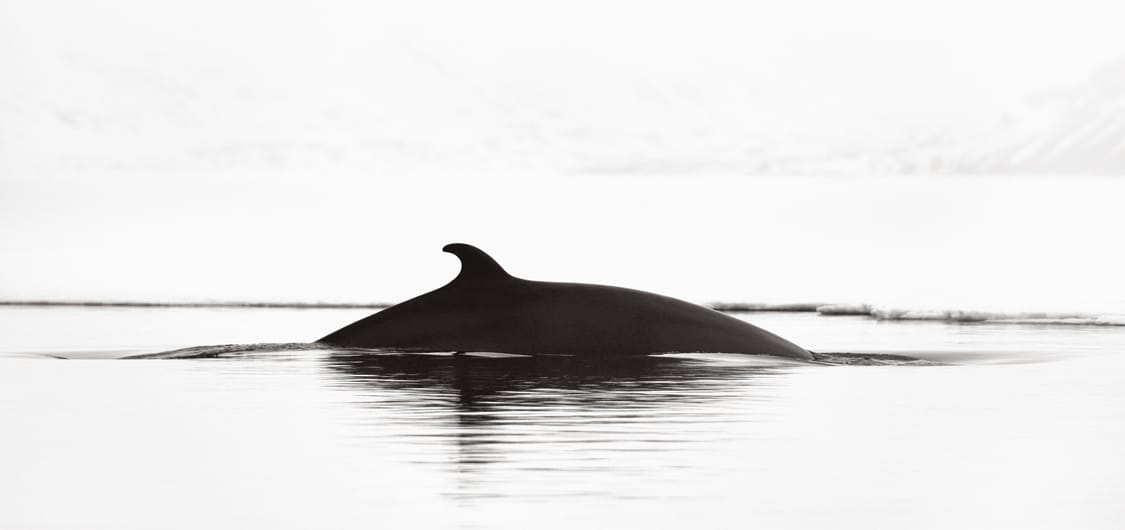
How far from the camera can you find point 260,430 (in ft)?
42.9

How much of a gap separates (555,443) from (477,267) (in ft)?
25.9

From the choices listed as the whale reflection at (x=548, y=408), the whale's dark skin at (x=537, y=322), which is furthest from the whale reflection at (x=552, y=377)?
the whale's dark skin at (x=537, y=322)

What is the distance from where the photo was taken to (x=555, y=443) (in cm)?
1197

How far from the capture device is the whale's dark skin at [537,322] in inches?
770

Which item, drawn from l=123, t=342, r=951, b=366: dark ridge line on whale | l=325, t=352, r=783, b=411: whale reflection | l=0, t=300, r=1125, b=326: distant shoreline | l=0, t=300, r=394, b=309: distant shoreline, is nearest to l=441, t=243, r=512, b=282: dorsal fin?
l=123, t=342, r=951, b=366: dark ridge line on whale

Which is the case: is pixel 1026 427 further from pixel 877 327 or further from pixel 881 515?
pixel 877 327

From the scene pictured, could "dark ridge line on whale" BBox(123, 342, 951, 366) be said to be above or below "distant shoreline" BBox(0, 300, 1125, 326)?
below

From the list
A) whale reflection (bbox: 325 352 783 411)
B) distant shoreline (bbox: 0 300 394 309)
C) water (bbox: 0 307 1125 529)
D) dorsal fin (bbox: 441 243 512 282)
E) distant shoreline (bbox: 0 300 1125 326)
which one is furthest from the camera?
distant shoreline (bbox: 0 300 394 309)

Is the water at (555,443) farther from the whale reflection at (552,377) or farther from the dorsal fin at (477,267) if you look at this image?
the dorsal fin at (477,267)

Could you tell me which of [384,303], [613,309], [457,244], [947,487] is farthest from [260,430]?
[384,303]

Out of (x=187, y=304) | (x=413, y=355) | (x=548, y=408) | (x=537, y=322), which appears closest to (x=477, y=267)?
(x=537, y=322)

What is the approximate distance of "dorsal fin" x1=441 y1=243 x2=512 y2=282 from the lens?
1948cm

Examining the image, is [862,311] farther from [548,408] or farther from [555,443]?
[555,443]

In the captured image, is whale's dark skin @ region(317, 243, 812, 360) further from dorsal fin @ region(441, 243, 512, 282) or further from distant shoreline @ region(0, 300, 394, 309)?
distant shoreline @ region(0, 300, 394, 309)
